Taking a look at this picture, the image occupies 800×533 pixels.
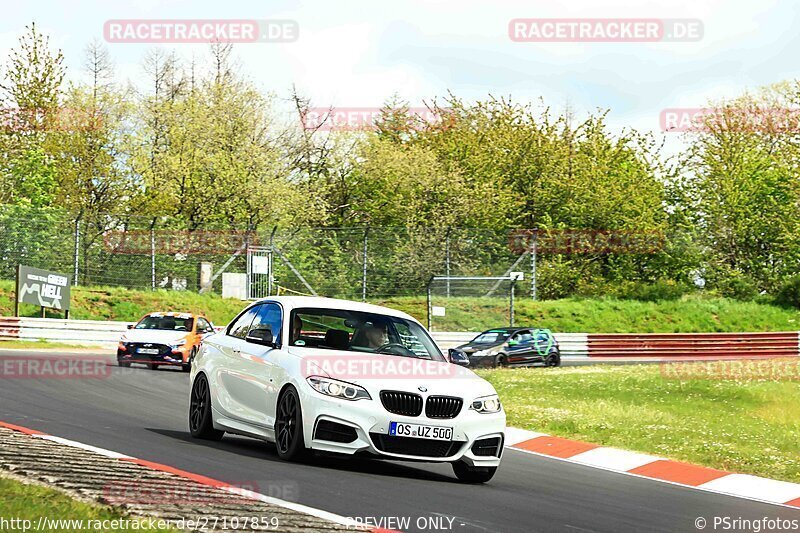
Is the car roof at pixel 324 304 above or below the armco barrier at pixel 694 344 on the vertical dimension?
above

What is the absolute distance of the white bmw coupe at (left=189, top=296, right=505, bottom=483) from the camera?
11234mm

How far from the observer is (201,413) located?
1365 centimetres

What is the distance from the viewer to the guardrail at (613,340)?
3791 centimetres

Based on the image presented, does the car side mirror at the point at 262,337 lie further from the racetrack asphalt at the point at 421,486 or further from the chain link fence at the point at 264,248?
the chain link fence at the point at 264,248

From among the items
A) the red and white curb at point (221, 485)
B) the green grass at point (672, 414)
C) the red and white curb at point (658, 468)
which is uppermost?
the red and white curb at point (221, 485)

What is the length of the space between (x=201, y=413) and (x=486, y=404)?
141 inches

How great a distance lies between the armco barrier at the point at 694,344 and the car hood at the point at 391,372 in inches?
1417

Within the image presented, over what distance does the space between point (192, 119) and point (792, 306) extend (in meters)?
31.7

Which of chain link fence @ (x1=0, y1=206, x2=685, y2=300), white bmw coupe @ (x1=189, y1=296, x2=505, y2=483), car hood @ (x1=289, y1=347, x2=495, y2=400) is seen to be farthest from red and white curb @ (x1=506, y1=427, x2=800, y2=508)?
chain link fence @ (x1=0, y1=206, x2=685, y2=300)

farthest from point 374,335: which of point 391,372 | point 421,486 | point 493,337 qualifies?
point 493,337

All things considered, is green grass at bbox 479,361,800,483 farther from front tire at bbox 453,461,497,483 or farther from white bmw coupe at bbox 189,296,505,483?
white bmw coupe at bbox 189,296,505,483

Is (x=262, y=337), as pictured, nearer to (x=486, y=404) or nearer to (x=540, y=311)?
(x=486, y=404)

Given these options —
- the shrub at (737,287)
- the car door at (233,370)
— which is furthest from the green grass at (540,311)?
the car door at (233,370)

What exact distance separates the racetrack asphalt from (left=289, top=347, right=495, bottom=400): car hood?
2.79ft
